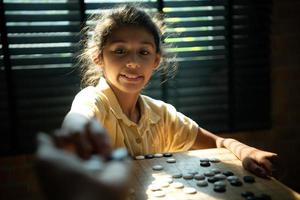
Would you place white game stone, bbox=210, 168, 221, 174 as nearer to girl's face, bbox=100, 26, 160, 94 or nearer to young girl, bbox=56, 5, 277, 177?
young girl, bbox=56, 5, 277, 177

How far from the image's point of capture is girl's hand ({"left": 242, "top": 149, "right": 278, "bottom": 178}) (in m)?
0.99

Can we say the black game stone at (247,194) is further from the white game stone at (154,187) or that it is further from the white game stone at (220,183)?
the white game stone at (154,187)

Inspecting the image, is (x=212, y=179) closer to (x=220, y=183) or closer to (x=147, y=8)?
(x=220, y=183)

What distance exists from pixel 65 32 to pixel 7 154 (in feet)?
2.49

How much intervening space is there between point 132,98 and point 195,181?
0.54 meters

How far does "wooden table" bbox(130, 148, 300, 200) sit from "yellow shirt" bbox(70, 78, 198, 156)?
197 millimetres

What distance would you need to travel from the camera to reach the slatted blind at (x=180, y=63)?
205 centimetres

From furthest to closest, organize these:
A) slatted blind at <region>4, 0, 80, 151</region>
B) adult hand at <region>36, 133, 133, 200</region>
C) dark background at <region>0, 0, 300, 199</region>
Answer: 1. dark background at <region>0, 0, 300, 199</region>
2. slatted blind at <region>4, 0, 80, 151</region>
3. adult hand at <region>36, 133, 133, 200</region>

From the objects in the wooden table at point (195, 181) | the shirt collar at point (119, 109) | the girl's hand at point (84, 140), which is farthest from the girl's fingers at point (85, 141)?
the shirt collar at point (119, 109)

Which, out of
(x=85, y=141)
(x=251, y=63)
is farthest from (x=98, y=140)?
(x=251, y=63)

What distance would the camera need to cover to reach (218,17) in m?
2.28

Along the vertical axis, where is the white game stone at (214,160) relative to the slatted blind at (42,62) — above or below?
below

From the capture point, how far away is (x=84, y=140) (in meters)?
0.43

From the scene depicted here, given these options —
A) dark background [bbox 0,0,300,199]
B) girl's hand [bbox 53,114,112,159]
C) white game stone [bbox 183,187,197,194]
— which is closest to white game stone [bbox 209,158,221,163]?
white game stone [bbox 183,187,197,194]
